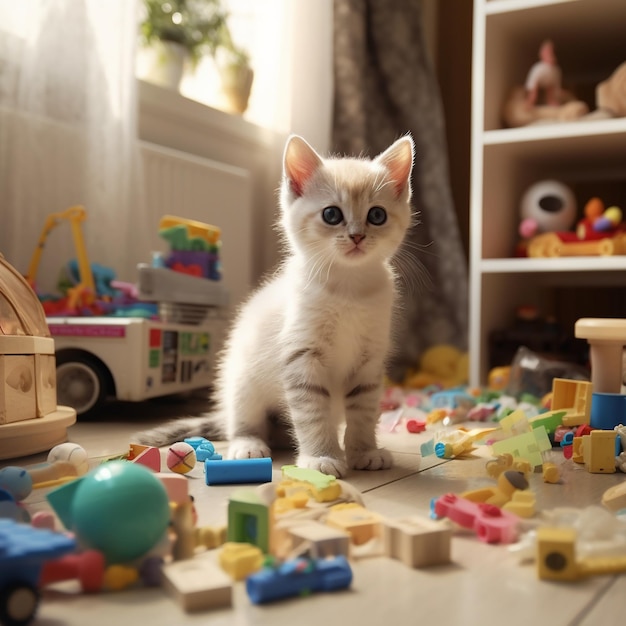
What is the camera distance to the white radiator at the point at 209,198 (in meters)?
2.13

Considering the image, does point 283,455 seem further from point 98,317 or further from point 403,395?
point 403,395

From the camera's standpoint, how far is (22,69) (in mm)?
1710

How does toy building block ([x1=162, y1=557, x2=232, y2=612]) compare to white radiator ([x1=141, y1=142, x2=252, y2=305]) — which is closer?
toy building block ([x1=162, y1=557, x2=232, y2=612])

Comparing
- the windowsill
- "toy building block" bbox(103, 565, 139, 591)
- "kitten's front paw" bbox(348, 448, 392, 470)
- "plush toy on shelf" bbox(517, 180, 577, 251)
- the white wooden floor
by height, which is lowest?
the white wooden floor

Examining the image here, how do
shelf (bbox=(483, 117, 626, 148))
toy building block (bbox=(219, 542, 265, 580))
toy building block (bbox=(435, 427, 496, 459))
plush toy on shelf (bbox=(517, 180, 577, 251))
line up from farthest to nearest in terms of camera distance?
plush toy on shelf (bbox=(517, 180, 577, 251))
shelf (bbox=(483, 117, 626, 148))
toy building block (bbox=(435, 427, 496, 459))
toy building block (bbox=(219, 542, 265, 580))

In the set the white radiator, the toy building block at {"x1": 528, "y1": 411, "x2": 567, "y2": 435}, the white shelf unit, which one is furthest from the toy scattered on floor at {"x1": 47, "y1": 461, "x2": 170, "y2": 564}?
the white shelf unit

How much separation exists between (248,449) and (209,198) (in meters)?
1.25

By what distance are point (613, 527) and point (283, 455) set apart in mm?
649

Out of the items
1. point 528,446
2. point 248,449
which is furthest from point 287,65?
point 528,446

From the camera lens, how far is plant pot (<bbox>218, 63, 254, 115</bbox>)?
2498 mm

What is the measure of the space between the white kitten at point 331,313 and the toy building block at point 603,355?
38 centimetres

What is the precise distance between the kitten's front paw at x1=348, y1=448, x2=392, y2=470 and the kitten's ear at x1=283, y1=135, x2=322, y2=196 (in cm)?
45

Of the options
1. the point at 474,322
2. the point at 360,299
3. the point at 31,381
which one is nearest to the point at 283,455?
the point at 360,299

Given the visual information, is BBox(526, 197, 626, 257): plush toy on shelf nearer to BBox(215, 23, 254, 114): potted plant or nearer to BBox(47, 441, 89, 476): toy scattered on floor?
BBox(215, 23, 254, 114): potted plant
